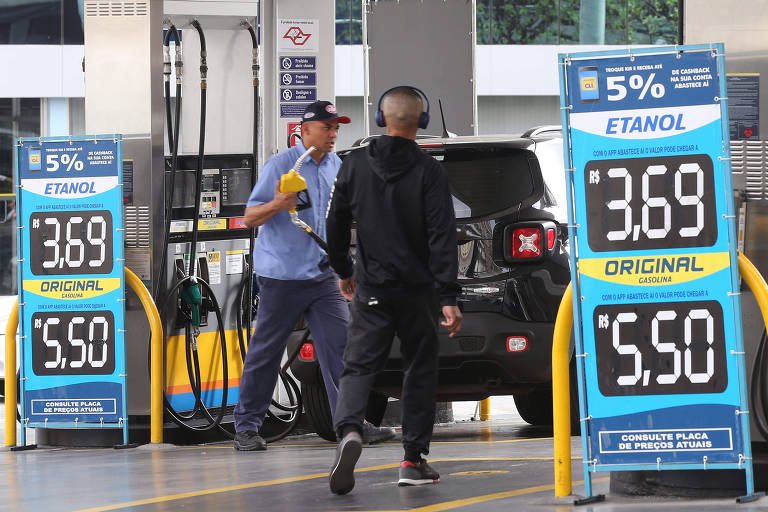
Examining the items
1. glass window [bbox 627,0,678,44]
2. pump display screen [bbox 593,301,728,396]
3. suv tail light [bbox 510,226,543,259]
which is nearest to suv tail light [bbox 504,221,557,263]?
suv tail light [bbox 510,226,543,259]

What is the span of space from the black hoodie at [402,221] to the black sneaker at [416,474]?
81 centimetres

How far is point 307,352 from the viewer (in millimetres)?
8867

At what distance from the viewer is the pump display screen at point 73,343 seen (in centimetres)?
908

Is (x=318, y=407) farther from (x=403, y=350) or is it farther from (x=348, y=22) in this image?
(x=348, y=22)

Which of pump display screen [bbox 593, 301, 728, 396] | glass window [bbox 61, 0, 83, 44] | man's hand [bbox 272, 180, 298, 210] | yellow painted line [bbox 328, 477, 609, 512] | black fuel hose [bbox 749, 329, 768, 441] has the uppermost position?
glass window [bbox 61, 0, 83, 44]

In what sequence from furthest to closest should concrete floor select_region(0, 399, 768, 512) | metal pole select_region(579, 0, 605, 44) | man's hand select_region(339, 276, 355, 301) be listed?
1. metal pole select_region(579, 0, 605, 44)
2. man's hand select_region(339, 276, 355, 301)
3. concrete floor select_region(0, 399, 768, 512)

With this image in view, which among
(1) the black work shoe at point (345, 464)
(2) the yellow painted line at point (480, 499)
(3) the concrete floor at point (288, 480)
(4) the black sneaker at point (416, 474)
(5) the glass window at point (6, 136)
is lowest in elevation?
(3) the concrete floor at point (288, 480)

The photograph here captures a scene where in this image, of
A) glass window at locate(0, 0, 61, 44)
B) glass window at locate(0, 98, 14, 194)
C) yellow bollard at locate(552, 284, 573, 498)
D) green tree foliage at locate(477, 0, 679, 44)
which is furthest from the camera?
green tree foliage at locate(477, 0, 679, 44)

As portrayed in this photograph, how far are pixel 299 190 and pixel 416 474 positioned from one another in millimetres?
2131

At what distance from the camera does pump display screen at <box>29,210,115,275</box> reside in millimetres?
9039

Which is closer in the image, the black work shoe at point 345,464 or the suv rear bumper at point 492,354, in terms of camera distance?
the black work shoe at point 345,464

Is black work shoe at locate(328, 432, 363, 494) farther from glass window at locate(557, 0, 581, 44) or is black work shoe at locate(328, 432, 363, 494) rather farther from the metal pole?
the metal pole

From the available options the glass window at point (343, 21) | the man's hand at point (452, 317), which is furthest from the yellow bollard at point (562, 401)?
the glass window at point (343, 21)

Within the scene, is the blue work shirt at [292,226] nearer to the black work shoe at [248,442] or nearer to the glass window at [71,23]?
the black work shoe at [248,442]
